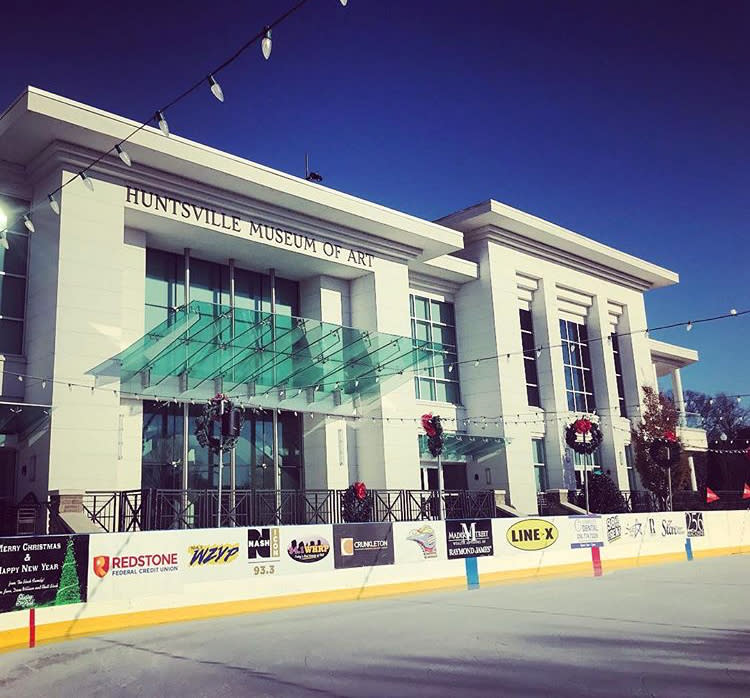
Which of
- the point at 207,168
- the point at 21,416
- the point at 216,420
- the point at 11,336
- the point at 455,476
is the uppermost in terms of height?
the point at 207,168

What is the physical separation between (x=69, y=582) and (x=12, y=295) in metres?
9.97

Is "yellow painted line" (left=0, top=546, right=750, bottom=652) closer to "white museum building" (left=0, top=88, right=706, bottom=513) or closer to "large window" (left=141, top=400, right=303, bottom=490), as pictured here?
"white museum building" (left=0, top=88, right=706, bottom=513)

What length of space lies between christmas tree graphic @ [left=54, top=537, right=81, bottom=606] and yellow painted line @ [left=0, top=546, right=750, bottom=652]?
36 centimetres

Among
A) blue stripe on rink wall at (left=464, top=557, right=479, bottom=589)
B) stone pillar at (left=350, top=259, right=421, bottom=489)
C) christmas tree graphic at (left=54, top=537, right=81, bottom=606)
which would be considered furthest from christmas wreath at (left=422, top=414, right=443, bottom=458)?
christmas tree graphic at (left=54, top=537, right=81, bottom=606)

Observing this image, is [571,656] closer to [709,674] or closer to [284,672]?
[709,674]

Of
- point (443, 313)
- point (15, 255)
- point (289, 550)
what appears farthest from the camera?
point (443, 313)

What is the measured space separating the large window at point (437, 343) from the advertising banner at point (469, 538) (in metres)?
10.1

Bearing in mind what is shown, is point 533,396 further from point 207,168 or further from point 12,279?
point 12,279

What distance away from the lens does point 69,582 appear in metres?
12.5

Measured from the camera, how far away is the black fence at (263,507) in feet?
58.3

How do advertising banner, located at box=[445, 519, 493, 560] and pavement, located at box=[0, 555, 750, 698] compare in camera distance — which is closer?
pavement, located at box=[0, 555, 750, 698]

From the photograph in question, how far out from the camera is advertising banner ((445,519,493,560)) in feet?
61.9

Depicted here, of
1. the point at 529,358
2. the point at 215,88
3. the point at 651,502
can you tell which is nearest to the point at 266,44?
the point at 215,88

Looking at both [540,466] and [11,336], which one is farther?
[540,466]
